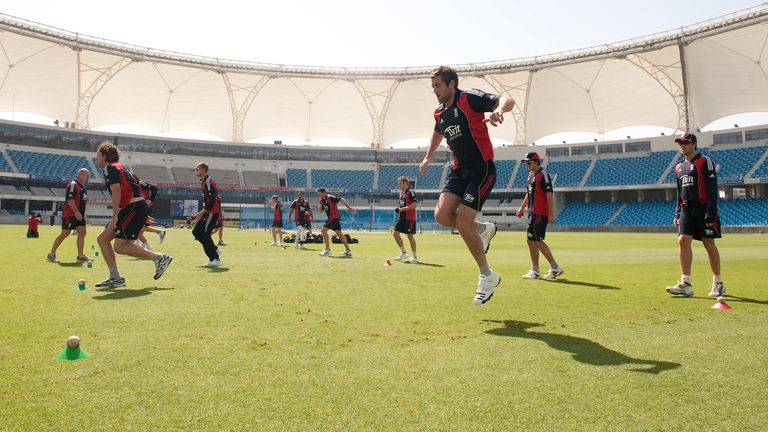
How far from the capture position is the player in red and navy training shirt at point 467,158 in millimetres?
5074

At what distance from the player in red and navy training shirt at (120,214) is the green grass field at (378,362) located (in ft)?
3.24

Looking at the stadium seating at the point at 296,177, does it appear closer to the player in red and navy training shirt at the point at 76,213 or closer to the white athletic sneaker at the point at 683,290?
the player in red and navy training shirt at the point at 76,213

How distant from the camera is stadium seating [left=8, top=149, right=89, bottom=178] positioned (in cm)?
5919

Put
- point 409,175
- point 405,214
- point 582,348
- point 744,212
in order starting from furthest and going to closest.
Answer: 1. point 409,175
2. point 744,212
3. point 405,214
4. point 582,348

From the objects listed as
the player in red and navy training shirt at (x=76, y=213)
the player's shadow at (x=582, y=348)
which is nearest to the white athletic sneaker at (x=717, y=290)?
the player's shadow at (x=582, y=348)

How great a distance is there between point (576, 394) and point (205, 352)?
2.26 m

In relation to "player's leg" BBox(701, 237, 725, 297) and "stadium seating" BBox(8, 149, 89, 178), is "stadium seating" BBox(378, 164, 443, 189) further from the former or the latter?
"player's leg" BBox(701, 237, 725, 297)

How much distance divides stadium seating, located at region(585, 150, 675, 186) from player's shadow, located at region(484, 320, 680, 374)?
6323cm

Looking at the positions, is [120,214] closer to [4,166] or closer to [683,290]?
[683,290]

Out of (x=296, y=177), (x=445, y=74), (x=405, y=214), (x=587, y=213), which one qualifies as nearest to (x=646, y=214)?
(x=587, y=213)

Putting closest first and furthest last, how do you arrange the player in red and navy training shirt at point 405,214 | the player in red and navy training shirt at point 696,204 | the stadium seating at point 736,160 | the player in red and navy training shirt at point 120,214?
the player in red and navy training shirt at point 696,204 → the player in red and navy training shirt at point 120,214 → the player in red and navy training shirt at point 405,214 → the stadium seating at point 736,160

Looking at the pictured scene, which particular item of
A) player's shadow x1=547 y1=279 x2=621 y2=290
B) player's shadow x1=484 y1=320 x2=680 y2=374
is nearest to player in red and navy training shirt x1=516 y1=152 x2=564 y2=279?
player's shadow x1=547 y1=279 x2=621 y2=290

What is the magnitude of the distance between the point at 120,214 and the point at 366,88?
62870mm

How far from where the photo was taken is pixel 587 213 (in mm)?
61500
